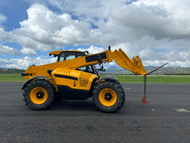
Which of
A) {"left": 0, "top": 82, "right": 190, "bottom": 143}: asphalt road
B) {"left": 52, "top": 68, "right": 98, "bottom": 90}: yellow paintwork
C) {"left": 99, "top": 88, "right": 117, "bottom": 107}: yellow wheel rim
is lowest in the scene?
{"left": 0, "top": 82, "right": 190, "bottom": 143}: asphalt road

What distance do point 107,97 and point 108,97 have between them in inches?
1.5

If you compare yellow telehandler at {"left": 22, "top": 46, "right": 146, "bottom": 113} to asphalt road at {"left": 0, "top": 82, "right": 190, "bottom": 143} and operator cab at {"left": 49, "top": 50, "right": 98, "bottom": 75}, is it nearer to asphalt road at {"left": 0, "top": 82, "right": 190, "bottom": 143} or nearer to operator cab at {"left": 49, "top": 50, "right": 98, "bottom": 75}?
operator cab at {"left": 49, "top": 50, "right": 98, "bottom": 75}

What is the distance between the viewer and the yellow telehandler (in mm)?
4973

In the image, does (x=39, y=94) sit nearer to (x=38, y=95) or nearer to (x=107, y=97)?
(x=38, y=95)

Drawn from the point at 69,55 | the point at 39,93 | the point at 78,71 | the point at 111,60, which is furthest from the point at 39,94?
the point at 111,60

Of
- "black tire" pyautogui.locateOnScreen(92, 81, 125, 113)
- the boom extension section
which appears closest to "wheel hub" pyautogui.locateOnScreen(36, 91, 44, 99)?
the boom extension section

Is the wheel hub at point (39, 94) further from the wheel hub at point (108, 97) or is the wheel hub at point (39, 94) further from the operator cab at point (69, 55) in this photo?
the wheel hub at point (108, 97)

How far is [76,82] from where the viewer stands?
5145 millimetres

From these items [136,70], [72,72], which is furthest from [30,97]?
[136,70]

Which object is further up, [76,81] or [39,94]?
[76,81]

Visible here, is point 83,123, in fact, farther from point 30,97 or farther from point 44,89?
point 30,97

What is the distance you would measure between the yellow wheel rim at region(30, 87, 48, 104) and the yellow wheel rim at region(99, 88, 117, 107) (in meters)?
2.26

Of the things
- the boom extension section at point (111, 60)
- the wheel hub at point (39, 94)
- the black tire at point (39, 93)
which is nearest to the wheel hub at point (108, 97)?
the boom extension section at point (111, 60)

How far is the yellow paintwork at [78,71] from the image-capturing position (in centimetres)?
517
